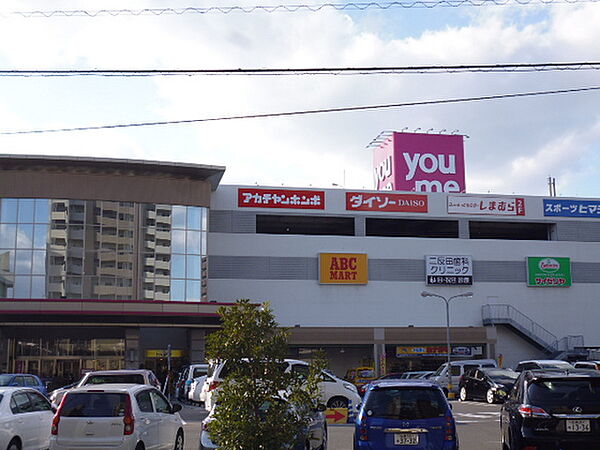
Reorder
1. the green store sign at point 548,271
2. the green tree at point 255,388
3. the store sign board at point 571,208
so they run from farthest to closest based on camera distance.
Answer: the store sign board at point 571,208, the green store sign at point 548,271, the green tree at point 255,388

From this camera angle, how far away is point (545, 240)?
57.8 meters

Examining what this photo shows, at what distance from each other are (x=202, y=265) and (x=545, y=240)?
2617 cm

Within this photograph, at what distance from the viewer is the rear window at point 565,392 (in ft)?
39.1

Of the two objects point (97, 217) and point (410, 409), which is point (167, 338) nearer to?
point (97, 217)

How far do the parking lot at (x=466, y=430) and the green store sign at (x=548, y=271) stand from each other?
2880 centimetres

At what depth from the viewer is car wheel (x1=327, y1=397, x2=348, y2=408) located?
22328 mm

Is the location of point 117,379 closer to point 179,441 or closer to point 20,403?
point 179,441

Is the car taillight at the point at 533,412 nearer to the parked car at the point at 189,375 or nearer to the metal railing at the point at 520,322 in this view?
the parked car at the point at 189,375

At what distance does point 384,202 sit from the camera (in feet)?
180

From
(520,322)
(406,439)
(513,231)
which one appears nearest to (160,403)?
(406,439)

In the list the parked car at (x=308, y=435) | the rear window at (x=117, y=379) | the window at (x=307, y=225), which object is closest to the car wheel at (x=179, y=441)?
the parked car at (x=308, y=435)

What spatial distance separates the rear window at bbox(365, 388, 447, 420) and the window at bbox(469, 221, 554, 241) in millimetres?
46456

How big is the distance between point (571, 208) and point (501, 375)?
2960 cm

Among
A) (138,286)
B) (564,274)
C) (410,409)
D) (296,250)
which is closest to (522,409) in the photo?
(410,409)
